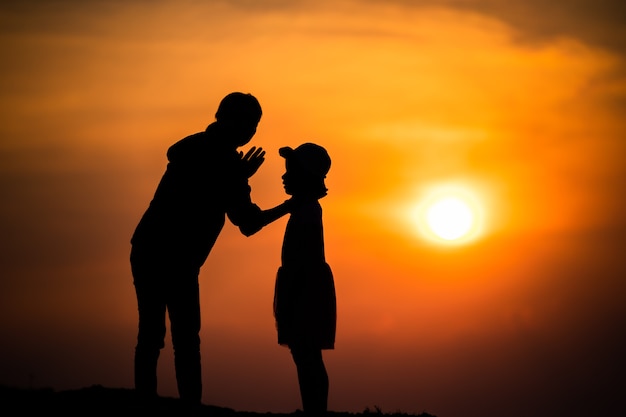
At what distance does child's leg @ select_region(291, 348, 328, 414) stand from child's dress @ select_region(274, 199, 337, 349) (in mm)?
130

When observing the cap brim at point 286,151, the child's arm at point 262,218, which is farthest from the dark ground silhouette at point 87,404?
the cap brim at point 286,151

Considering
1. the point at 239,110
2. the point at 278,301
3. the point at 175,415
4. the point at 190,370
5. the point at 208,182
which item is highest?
the point at 239,110

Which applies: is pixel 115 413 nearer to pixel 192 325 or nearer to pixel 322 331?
pixel 192 325

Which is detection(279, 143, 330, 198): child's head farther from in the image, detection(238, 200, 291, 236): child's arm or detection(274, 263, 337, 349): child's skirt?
detection(274, 263, 337, 349): child's skirt

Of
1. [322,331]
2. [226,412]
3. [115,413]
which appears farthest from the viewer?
[322,331]

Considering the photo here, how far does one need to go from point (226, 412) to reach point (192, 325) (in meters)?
0.85

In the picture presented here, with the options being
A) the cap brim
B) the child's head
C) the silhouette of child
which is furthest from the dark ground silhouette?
the cap brim

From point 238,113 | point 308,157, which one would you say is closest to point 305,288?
point 308,157

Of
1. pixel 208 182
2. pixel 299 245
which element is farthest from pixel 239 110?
pixel 299 245

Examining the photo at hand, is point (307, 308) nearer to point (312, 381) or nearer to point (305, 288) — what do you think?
point (305, 288)

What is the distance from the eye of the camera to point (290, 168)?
404 inches

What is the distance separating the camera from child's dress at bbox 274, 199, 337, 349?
10016mm

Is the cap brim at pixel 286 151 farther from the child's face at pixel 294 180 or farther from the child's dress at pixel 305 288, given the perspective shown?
the child's dress at pixel 305 288

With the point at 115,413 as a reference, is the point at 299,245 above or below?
above
